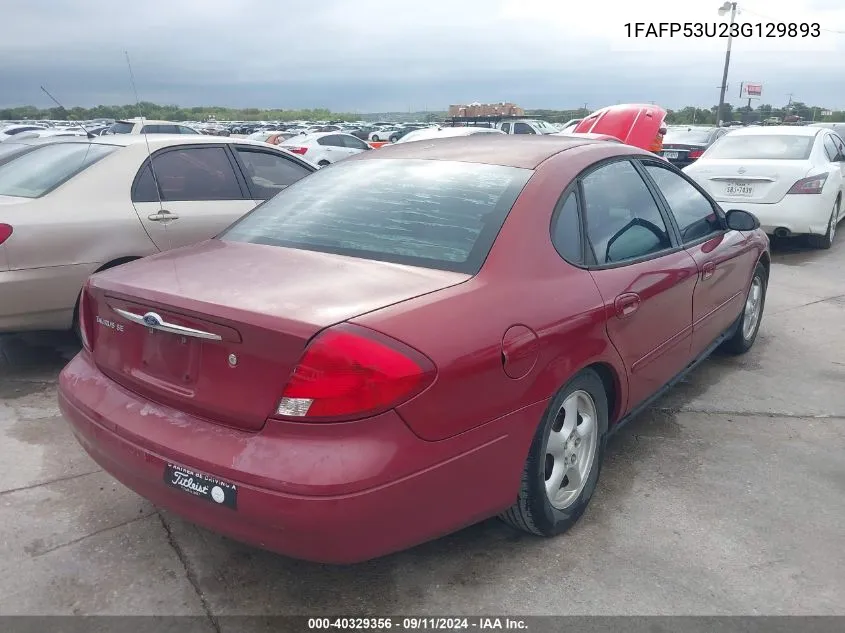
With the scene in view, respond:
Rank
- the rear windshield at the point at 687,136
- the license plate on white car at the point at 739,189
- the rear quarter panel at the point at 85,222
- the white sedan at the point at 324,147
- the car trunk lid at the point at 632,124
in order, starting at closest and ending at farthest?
the rear quarter panel at the point at 85,222
the license plate on white car at the point at 739,189
the car trunk lid at the point at 632,124
the rear windshield at the point at 687,136
the white sedan at the point at 324,147

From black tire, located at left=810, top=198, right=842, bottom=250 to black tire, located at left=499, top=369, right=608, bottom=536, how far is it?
712 centimetres

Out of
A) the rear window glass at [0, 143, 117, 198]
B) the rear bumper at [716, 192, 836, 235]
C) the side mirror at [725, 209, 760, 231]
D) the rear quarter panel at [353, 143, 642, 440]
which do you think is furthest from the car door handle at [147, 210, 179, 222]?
the rear bumper at [716, 192, 836, 235]

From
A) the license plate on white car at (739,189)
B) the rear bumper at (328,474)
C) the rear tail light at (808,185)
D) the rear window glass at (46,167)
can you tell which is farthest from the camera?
the license plate on white car at (739,189)

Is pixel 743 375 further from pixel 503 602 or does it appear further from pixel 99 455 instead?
pixel 99 455

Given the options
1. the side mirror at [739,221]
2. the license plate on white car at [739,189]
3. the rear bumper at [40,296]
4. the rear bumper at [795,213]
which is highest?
the side mirror at [739,221]

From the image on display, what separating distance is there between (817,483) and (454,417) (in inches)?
83.2

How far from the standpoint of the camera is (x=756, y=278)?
503cm

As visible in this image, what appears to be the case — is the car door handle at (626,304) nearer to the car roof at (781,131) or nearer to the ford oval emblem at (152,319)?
the ford oval emblem at (152,319)

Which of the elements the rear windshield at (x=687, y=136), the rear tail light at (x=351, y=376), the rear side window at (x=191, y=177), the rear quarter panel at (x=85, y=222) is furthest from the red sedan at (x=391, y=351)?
the rear windshield at (x=687, y=136)

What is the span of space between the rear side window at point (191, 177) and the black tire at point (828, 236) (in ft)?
23.2

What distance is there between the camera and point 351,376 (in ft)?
6.63

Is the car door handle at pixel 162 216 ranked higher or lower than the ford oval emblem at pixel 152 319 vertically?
lower

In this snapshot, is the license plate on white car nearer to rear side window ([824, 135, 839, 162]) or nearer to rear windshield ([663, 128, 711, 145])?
rear side window ([824, 135, 839, 162])

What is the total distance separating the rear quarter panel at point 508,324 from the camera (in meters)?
2.14
